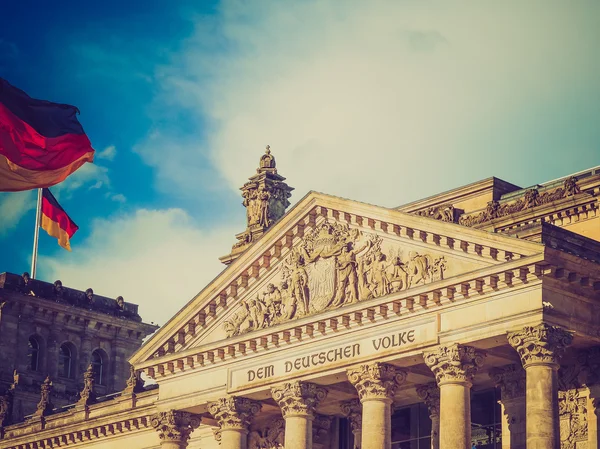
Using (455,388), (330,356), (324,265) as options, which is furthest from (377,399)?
(324,265)

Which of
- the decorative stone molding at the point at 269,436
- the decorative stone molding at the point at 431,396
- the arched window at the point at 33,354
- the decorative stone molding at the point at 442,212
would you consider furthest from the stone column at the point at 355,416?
the arched window at the point at 33,354

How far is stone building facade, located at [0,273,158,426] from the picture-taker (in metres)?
96.4

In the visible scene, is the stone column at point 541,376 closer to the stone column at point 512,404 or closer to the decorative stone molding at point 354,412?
the stone column at point 512,404

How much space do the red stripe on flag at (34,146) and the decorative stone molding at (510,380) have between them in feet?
62.5

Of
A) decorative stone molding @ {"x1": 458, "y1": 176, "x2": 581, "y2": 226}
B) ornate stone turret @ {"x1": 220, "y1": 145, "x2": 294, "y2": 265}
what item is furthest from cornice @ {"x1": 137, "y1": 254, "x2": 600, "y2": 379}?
ornate stone turret @ {"x1": 220, "y1": 145, "x2": 294, "y2": 265}

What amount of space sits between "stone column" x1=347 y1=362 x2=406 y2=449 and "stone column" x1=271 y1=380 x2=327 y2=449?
3338 mm

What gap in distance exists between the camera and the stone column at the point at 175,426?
66.6 m

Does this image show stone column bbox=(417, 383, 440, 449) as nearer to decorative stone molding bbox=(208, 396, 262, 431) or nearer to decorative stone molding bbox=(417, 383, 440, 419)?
decorative stone molding bbox=(417, 383, 440, 419)

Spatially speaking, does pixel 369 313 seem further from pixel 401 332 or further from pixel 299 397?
pixel 299 397

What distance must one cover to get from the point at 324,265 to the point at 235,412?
308 inches

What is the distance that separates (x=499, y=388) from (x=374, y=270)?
6.61 meters

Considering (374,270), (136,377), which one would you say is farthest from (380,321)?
(136,377)

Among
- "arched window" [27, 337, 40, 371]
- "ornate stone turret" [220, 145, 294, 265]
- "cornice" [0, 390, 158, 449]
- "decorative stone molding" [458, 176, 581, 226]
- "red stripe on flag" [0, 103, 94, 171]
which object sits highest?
"ornate stone turret" [220, 145, 294, 265]

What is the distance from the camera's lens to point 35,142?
45531 millimetres
